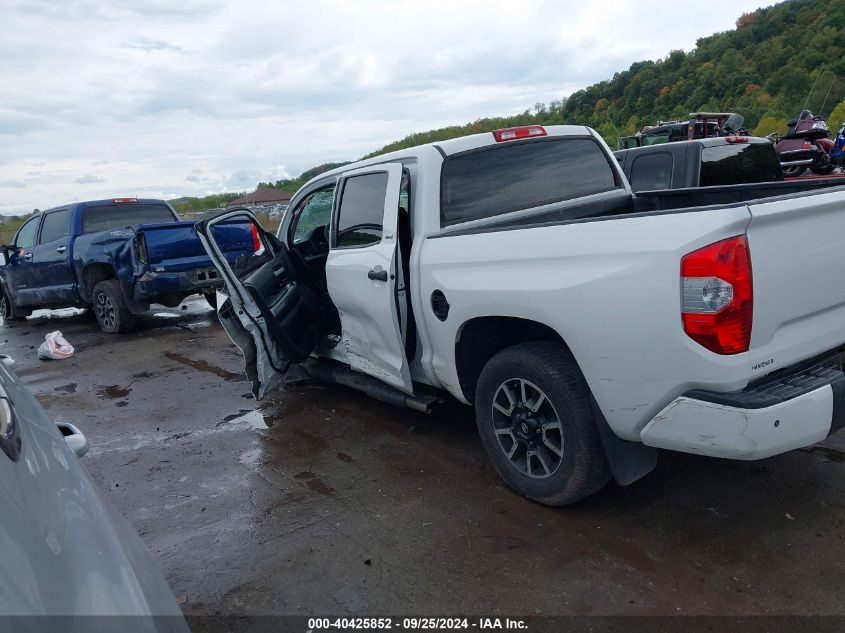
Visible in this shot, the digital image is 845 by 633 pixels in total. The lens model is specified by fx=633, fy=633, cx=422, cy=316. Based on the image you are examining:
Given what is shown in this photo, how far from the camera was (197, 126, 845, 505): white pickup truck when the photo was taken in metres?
2.42

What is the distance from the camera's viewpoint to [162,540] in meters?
3.38

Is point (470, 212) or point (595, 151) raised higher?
point (595, 151)

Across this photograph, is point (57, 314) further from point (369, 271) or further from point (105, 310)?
point (369, 271)

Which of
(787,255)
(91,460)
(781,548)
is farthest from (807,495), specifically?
(91,460)

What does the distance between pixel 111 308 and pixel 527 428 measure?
24.0 ft

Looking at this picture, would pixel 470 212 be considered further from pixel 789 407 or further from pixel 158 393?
pixel 158 393

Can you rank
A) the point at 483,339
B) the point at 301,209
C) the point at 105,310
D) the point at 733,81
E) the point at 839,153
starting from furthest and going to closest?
the point at 733,81 → the point at 839,153 → the point at 105,310 → the point at 301,209 → the point at 483,339

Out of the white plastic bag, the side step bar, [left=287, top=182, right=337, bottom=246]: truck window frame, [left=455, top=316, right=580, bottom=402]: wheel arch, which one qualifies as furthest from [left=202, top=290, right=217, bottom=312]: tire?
[left=455, top=316, right=580, bottom=402]: wheel arch

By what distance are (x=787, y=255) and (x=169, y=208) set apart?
9.42 meters

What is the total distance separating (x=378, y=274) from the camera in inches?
157

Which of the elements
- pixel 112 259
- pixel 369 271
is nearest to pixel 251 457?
pixel 369 271

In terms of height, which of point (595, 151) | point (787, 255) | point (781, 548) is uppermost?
point (595, 151)

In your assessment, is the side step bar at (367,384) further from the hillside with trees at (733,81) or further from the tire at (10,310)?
the hillside with trees at (733,81)

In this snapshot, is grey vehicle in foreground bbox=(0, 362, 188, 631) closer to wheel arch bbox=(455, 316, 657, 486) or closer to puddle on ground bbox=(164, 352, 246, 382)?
wheel arch bbox=(455, 316, 657, 486)
